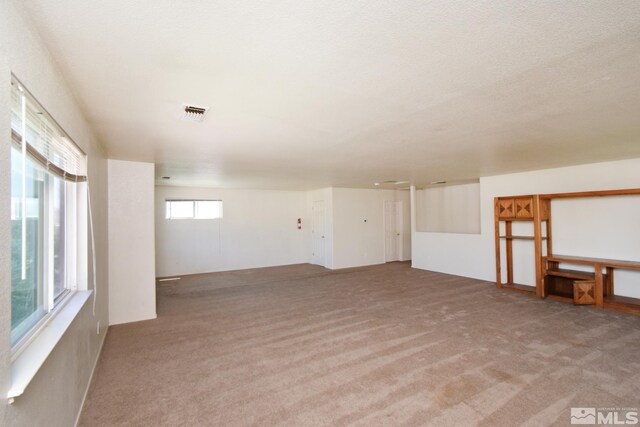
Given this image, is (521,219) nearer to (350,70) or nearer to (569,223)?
(569,223)

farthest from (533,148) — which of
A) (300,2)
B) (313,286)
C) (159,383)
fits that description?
(159,383)

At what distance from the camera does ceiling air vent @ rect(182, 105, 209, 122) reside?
240 centimetres

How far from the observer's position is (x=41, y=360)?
1.36 metres

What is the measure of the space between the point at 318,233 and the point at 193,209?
12.1 ft

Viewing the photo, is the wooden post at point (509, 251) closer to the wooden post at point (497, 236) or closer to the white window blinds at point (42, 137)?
the wooden post at point (497, 236)

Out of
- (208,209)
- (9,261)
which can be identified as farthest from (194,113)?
(208,209)

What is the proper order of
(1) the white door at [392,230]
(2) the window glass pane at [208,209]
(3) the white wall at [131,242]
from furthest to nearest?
(1) the white door at [392,230] → (2) the window glass pane at [208,209] → (3) the white wall at [131,242]

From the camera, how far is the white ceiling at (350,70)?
1.30 m

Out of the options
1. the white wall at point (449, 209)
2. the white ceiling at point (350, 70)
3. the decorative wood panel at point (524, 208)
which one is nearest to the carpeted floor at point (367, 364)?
the decorative wood panel at point (524, 208)

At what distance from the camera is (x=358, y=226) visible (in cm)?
880

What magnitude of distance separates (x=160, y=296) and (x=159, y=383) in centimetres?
351

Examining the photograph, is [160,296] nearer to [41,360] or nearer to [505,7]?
[41,360]

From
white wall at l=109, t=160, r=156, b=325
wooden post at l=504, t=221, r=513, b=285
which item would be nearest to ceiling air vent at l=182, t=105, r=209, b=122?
white wall at l=109, t=160, r=156, b=325

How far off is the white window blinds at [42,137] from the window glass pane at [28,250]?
8 centimetres
